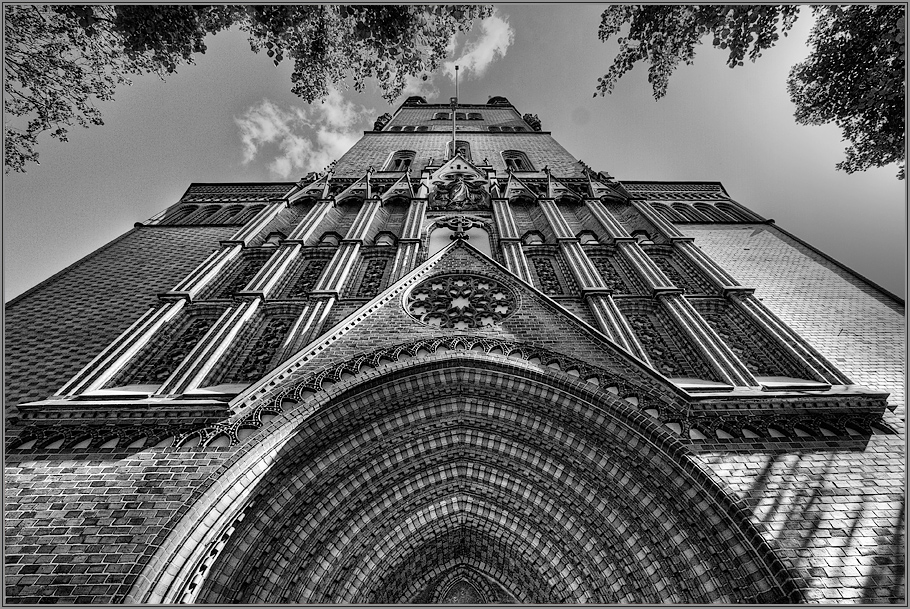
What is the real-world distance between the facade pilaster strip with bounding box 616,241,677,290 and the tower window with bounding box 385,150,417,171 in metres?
10.1

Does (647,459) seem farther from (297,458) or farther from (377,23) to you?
(377,23)

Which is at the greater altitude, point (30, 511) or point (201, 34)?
point (201, 34)

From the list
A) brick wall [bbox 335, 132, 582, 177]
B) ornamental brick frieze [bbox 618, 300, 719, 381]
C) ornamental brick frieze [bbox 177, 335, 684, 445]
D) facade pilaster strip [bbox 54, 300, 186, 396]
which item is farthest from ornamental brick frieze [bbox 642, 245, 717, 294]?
facade pilaster strip [bbox 54, 300, 186, 396]

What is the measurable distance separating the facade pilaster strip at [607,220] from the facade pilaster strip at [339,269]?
687cm

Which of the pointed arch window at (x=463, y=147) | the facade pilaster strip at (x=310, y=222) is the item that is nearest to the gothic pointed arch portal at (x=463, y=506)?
the facade pilaster strip at (x=310, y=222)

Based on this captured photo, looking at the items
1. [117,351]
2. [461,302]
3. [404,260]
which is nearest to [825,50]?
[461,302]

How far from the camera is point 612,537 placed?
16.8 feet

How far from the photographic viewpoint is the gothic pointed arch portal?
4469 mm

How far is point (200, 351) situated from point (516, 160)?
15393 mm

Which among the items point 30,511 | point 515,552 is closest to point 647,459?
point 515,552

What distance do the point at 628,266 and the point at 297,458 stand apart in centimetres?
818

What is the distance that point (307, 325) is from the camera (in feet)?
24.1

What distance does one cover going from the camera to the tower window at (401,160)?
16.8 metres

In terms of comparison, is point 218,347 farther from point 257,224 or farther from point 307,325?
point 257,224
